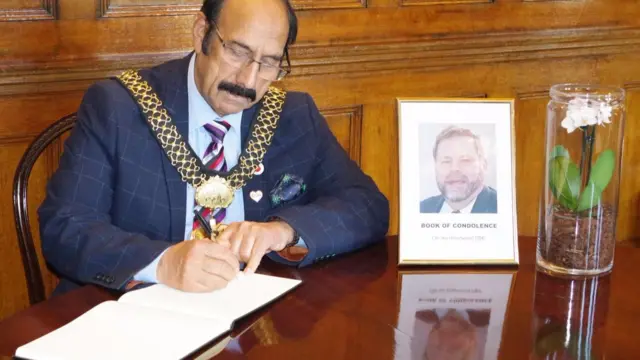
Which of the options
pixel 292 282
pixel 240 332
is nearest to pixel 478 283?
pixel 292 282

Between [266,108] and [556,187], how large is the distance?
0.77 m

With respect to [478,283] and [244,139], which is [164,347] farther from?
[244,139]

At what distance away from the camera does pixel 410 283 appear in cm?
176

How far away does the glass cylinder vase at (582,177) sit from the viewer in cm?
173

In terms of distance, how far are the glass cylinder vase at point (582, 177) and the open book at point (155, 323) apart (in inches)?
20.6

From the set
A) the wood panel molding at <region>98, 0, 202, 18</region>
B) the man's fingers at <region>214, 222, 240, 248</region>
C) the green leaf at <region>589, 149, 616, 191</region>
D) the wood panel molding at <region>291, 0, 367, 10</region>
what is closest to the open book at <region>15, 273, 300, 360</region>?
the man's fingers at <region>214, 222, 240, 248</region>

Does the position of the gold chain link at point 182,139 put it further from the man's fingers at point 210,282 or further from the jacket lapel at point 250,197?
the man's fingers at point 210,282

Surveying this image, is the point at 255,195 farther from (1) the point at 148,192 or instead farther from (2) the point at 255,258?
(2) the point at 255,258

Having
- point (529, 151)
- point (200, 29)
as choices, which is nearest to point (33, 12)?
point (200, 29)

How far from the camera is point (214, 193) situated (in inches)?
80.7

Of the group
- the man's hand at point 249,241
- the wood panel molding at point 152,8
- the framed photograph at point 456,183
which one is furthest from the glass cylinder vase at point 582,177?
the wood panel molding at point 152,8

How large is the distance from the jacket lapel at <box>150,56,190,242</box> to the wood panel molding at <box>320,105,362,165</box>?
1.04 m

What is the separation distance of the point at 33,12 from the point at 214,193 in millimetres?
843

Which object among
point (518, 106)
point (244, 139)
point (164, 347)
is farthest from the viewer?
point (518, 106)
